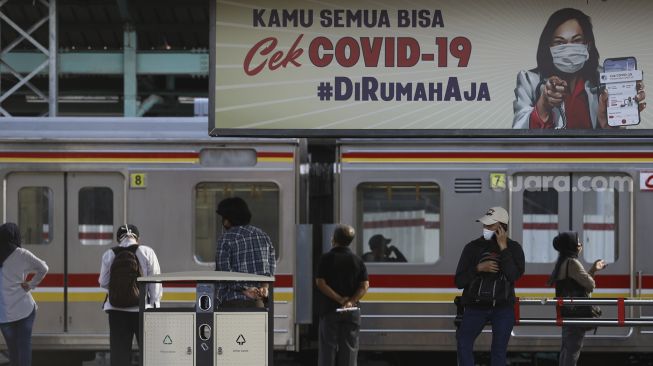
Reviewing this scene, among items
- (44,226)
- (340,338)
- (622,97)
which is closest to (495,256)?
(340,338)

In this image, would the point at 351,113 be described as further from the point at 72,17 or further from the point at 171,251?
the point at 72,17

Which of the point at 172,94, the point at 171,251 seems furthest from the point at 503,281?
the point at 172,94

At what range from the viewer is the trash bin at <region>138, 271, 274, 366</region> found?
8.20 m

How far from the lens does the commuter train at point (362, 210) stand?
1148 cm

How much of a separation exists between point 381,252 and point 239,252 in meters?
2.45

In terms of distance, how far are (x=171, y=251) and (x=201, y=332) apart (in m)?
3.44

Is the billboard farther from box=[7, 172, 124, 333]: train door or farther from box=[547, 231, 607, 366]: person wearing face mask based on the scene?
box=[7, 172, 124, 333]: train door

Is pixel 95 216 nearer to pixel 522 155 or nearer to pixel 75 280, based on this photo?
pixel 75 280

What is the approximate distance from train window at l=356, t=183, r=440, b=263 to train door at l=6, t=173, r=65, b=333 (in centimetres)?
312

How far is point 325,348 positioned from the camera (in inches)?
416

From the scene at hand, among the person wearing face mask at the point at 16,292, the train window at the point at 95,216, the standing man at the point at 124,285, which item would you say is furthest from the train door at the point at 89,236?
the standing man at the point at 124,285

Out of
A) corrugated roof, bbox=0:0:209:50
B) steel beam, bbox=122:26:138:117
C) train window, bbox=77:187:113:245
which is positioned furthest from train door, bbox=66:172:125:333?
corrugated roof, bbox=0:0:209:50

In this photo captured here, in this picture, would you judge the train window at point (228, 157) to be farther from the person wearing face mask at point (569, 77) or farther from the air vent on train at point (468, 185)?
the person wearing face mask at point (569, 77)

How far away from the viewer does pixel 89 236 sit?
38.1 ft
